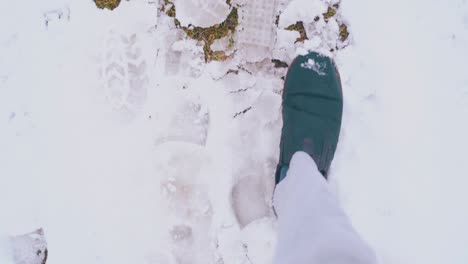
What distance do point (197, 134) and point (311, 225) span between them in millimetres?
570

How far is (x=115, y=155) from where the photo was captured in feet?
4.73

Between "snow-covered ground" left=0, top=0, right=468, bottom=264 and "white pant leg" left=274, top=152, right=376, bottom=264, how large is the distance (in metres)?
0.23

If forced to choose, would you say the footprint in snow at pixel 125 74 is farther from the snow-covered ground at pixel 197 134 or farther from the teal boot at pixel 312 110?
the teal boot at pixel 312 110

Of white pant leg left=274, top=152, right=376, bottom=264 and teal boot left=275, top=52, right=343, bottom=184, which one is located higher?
teal boot left=275, top=52, right=343, bottom=184

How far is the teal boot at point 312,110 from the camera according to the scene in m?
1.40

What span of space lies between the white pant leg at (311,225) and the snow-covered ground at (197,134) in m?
0.23

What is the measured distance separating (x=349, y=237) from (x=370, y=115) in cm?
60

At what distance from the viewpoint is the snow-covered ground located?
143 centimetres

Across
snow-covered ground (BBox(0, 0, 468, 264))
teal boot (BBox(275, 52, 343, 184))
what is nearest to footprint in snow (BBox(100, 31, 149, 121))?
snow-covered ground (BBox(0, 0, 468, 264))

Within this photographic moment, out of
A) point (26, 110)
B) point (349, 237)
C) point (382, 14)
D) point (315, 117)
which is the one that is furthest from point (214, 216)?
point (382, 14)

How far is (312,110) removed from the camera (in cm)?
146

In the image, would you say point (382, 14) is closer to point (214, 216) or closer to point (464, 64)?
point (464, 64)

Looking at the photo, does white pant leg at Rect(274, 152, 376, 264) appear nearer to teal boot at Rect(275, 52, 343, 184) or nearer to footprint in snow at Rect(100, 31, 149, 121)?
teal boot at Rect(275, 52, 343, 184)

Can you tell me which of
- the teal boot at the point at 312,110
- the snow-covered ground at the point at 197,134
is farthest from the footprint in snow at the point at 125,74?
the teal boot at the point at 312,110
